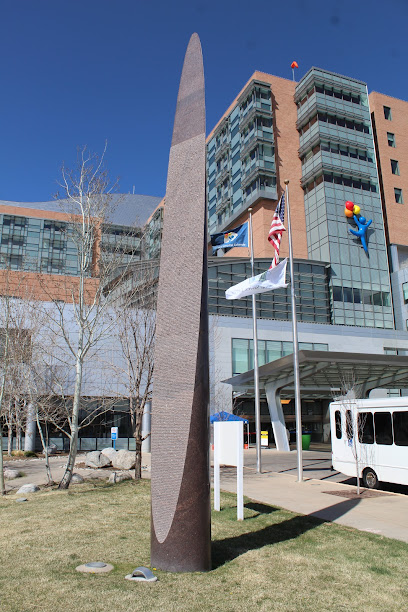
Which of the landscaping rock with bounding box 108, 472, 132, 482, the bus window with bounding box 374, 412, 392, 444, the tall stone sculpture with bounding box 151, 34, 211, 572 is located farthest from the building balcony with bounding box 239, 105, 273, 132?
the tall stone sculpture with bounding box 151, 34, 211, 572

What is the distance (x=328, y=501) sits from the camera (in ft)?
40.3

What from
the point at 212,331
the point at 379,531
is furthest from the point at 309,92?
the point at 379,531

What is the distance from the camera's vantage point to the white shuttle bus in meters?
14.2

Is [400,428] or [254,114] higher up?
[254,114]

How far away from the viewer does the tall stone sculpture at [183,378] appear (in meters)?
6.07

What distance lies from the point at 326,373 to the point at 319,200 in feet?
104

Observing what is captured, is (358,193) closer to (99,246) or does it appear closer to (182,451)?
(99,246)

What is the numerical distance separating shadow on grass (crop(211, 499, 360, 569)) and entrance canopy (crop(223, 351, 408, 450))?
1299 cm

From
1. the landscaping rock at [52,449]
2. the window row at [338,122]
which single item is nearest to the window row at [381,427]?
the landscaping rock at [52,449]

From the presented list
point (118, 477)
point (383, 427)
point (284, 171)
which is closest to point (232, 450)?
point (383, 427)

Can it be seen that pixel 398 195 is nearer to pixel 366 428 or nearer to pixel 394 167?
pixel 394 167

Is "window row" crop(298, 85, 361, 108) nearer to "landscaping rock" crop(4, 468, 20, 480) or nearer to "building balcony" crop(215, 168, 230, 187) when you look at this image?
"building balcony" crop(215, 168, 230, 187)

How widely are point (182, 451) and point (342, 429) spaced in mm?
11904

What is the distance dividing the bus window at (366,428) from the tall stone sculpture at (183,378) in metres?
10.4
